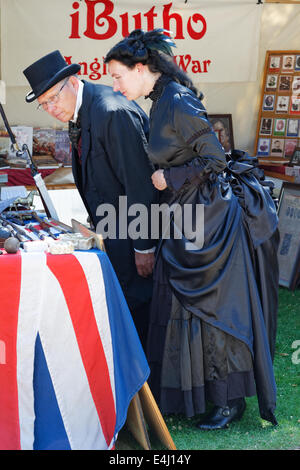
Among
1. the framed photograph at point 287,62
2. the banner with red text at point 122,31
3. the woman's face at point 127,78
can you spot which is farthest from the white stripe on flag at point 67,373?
the framed photograph at point 287,62

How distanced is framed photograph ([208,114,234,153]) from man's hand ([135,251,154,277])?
3.03 metres

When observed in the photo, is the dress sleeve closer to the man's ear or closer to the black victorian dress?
the black victorian dress

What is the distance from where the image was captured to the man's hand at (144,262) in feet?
10.2

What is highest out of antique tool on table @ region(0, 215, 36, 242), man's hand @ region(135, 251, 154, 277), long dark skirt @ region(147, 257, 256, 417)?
antique tool on table @ region(0, 215, 36, 242)

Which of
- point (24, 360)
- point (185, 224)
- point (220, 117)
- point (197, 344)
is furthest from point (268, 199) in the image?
point (220, 117)

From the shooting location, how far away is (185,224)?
291 cm

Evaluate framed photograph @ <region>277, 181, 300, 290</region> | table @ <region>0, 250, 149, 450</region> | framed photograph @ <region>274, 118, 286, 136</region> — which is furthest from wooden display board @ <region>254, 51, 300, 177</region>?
table @ <region>0, 250, 149, 450</region>

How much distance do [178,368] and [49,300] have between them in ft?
2.75

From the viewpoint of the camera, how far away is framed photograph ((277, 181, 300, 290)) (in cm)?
536

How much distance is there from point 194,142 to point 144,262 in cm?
67

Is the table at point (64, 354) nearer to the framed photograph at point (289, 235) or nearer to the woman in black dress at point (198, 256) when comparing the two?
the woman in black dress at point (198, 256)

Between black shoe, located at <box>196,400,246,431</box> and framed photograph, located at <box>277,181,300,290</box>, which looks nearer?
black shoe, located at <box>196,400,246,431</box>

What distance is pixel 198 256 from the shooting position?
2.88 meters
